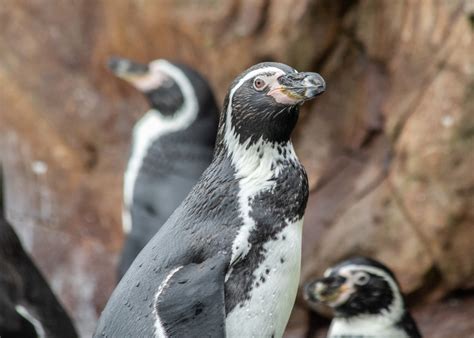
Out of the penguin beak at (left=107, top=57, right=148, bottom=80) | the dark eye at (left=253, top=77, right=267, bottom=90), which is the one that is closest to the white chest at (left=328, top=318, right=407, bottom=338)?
the dark eye at (left=253, top=77, right=267, bottom=90)

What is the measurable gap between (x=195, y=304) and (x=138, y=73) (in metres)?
3.65

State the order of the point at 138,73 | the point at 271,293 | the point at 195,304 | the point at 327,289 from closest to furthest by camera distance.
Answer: the point at 195,304 < the point at 271,293 < the point at 327,289 < the point at 138,73

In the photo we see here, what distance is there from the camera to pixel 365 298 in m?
4.91

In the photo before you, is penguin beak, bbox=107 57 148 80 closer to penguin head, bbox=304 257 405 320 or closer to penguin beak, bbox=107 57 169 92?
penguin beak, bbox=107 57 169 92

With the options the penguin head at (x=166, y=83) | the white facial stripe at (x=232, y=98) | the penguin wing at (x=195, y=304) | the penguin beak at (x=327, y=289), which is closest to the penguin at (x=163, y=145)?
the penguin head at (x=166, y=83)

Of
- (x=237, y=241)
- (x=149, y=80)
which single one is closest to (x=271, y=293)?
(x=237, y=241)

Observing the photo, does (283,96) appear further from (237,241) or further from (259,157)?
(237,241)

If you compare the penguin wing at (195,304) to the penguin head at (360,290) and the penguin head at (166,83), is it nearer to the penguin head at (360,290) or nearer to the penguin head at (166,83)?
the penguin head at (360,290)

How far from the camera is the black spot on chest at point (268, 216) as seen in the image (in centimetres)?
307

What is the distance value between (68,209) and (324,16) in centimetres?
220

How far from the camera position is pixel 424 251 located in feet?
20.3

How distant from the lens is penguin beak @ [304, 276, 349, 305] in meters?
4.84

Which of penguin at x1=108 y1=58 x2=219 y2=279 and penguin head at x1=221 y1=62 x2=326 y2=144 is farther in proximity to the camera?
penguin at x1=108 y1=58 x2=219 y2=279

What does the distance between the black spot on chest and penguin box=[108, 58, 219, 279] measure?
2845 mm
